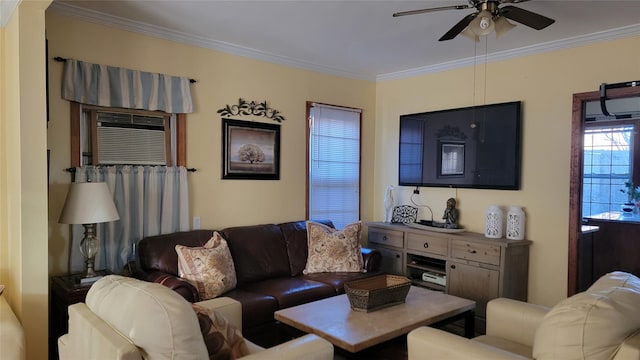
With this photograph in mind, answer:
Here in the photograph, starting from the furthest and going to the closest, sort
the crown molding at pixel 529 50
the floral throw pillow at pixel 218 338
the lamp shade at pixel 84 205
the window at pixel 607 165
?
the window at pixel 607 165, the crown molding at pixel 529 50, the lamp shade at pixel 84 205, the floral throw pillow at pixel 218 338

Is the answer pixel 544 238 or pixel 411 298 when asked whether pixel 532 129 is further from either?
pixel 411 298

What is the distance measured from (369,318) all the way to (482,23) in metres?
1.85

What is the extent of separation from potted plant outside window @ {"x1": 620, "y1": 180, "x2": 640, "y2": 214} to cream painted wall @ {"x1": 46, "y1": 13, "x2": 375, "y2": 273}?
320 centimetres

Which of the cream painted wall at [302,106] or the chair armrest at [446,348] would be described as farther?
→ the cream painted wall at [302,106]

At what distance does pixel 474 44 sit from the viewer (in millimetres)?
3936

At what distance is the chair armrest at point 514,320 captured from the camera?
244 cm

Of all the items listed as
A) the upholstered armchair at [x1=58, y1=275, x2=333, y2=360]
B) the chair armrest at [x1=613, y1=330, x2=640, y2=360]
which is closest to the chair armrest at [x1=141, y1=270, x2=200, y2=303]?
the upholstered armchair at [x1=58, y1=275, x2=333, y2=360]

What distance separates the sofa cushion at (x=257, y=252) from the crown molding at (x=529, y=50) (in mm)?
2331

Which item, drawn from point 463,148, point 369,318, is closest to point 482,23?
point 369,318

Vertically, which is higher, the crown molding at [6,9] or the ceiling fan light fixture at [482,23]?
the crown molding at [6,9]

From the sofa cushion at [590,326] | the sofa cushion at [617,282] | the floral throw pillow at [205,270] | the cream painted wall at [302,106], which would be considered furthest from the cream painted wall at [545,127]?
the floral throw pillow at [205,270]

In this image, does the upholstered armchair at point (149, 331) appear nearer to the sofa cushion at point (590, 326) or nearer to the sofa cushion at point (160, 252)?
the sofa cushion at point (590, 326)

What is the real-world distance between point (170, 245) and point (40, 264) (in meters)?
1.01

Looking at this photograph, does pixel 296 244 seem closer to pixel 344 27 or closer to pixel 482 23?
pixel 344 27
